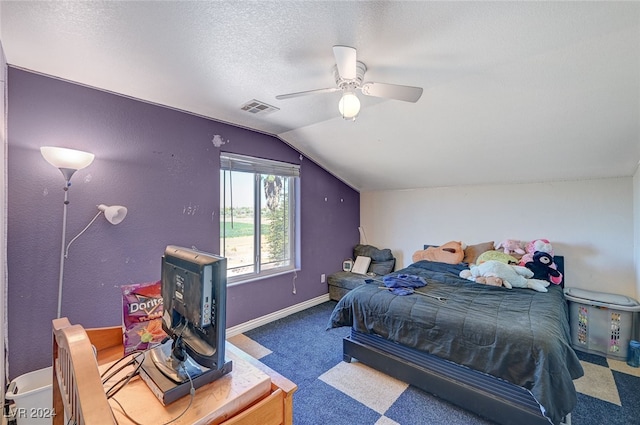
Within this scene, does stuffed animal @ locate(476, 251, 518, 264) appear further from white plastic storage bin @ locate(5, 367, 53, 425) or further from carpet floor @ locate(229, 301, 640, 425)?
white plastic storage bin @ locate(5, 367, 53, 425)

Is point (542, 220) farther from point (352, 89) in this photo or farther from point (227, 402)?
point (227, 402)

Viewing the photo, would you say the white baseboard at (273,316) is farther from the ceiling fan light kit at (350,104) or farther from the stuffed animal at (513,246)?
the ceiling fan light kit at (350,104)

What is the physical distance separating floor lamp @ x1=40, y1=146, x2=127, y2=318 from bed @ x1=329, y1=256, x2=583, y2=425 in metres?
2.00

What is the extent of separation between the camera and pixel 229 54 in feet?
5.57

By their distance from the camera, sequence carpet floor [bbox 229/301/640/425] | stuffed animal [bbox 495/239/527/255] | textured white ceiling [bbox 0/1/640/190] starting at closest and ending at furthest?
textured white ceiling [bbox 0/1/640/190], carpet floor [bbox 229/301/640/425], stuffed animal [bbox 495/239/527/255]

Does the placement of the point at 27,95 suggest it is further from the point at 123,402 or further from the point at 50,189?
the point at 123,402

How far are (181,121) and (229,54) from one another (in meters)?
1.22

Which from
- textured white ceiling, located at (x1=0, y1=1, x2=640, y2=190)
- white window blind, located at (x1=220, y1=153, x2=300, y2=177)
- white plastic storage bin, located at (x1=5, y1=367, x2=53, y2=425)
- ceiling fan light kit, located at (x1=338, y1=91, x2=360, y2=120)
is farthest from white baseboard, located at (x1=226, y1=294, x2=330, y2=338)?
ceiling fan light kit, located at (x1=338, y1=91, x2=360, y2=120)

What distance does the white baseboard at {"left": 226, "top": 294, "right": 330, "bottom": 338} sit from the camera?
305 centimetres

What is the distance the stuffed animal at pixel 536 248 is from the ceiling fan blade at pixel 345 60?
2.86 meters

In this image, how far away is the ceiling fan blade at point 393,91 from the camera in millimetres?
1647

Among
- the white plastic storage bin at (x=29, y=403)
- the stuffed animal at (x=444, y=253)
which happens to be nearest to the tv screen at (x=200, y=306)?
the white plastic storage bin at (x=29, y=403)

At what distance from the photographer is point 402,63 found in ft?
5.88

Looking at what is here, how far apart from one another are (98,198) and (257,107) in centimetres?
150
